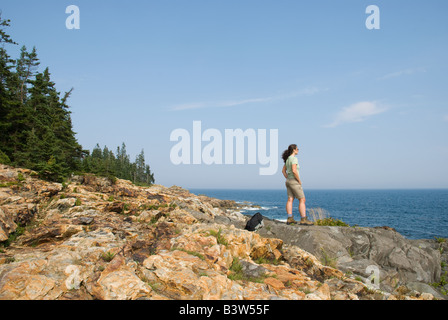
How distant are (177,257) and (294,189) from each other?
22.4 ft

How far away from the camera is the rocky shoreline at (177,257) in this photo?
547 cm

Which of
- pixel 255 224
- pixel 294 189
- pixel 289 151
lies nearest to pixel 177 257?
pixel 255 224

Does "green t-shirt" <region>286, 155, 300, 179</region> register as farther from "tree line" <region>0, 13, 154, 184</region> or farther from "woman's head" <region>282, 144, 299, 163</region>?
"tree line" <region>0, 13, 154, 184</region>

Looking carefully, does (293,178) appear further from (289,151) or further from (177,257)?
(177,257)

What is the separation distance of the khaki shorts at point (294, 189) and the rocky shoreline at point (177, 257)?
1.66 metres

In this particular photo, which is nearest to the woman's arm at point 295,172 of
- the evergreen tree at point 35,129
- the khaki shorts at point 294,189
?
the khaki shorts at point 294,189

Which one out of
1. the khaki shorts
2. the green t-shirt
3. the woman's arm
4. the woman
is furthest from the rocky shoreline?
the green t-shirt

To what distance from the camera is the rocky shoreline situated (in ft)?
18.0

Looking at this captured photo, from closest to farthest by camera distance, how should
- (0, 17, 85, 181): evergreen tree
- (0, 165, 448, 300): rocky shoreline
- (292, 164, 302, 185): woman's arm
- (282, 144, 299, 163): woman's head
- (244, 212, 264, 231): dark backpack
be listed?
(0, 165, 448, 300): rocky shoreline
(244, 212, 264, 231): dark backpack
(292, 164, 302, 185): woman's arm
(282, 144, 299, 163): woman's head
(0, 17, 85, 181): evergreen tree

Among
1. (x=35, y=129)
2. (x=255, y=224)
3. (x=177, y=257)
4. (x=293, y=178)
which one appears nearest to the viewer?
(x=177, y=257)

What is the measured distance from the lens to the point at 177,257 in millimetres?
6742

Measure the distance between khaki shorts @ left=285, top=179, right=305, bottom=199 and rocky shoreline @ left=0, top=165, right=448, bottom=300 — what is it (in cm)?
166

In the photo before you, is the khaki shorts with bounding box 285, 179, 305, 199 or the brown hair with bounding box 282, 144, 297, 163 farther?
the brown hair with bounding box 282, 144, 297, 163

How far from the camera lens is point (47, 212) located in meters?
11.2
